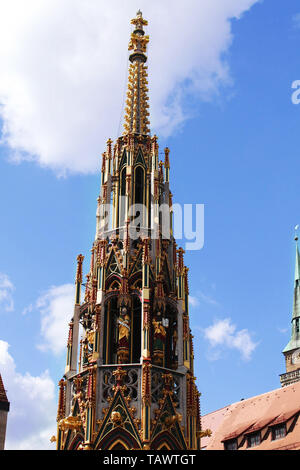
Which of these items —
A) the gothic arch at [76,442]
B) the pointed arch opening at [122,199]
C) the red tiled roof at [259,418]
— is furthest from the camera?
the red tiled roof at [259,418]

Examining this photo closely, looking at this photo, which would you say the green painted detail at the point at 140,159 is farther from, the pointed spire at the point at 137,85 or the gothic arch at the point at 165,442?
the gothic arch at the point at 165,442

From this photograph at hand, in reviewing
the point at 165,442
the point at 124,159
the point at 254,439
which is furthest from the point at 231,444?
the point at 124,159

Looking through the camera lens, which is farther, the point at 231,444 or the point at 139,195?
the point at 231,444

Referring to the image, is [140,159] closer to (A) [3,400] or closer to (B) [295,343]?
(A) [3,400]

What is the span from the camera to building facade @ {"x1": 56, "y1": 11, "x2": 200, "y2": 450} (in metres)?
38.1

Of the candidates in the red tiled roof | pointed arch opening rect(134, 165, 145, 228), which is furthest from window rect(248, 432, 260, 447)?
pointed arch opening rect(134, 165, 145, 228)

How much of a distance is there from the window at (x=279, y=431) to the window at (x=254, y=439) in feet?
4.65

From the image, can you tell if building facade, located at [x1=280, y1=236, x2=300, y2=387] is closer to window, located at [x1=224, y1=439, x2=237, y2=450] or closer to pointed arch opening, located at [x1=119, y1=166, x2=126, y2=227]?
window, located at [x1=224, y1=439, x2=237, y2=450]

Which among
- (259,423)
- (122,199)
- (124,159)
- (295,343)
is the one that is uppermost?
(295,343)

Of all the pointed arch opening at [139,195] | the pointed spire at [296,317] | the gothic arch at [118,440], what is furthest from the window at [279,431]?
the pointed spire at [296,317]

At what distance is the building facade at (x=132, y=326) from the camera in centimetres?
3812

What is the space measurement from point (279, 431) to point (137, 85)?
84.9 feet

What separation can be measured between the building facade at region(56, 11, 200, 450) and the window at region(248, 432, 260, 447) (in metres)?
11.9

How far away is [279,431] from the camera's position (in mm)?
50312
